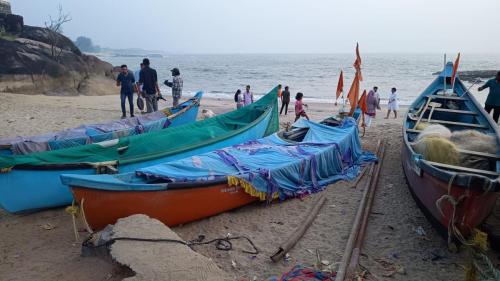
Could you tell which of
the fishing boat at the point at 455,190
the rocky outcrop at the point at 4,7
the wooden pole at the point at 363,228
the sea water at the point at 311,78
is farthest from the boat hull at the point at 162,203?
the rocky outcrop at the point at 4,7

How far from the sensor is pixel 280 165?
6.48m

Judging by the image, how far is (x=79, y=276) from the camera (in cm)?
389

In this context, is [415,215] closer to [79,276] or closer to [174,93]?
[79,276]

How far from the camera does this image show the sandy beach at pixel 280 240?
4.39 meters

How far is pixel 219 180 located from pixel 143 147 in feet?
7.20

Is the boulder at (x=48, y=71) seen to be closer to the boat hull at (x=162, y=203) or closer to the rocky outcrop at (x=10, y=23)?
the rocky outcrop at (x=10, y=23)

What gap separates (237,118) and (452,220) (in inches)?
261

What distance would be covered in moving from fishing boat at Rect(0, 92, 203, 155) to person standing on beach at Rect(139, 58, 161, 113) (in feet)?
6.19

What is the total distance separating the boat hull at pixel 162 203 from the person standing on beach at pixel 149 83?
7.32 meters

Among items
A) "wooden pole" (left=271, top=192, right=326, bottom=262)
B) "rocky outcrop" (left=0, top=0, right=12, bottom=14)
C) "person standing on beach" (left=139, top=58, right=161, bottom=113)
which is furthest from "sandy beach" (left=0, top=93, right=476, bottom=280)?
"rocky outcrop" (left=0, top=0, right=12, bottom=14)

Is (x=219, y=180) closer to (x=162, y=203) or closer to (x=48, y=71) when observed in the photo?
(x=162, y=203)

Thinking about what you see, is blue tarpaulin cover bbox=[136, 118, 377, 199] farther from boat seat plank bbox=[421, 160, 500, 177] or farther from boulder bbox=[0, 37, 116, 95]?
boulder bbox=[0, 37, 116, 95]

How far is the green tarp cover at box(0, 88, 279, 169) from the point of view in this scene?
19.5 ft

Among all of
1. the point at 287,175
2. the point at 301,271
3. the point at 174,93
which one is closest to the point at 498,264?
the point at 301,271
